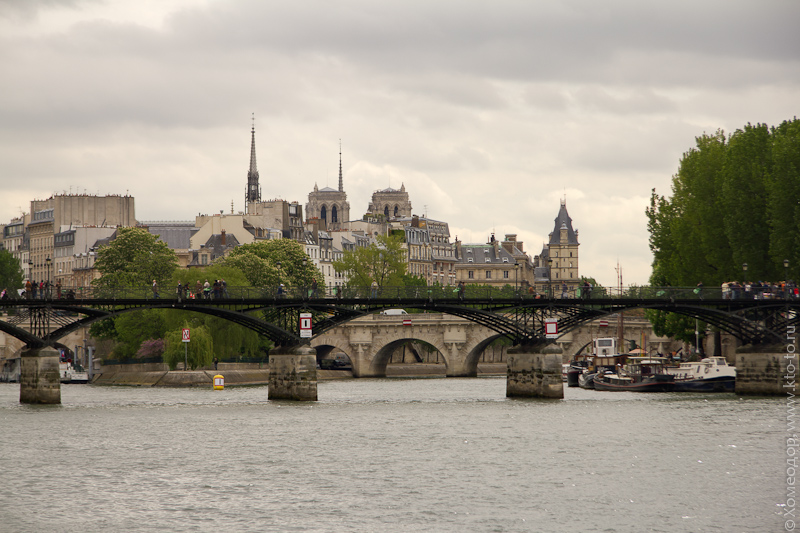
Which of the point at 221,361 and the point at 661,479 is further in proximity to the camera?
the point at 221,361

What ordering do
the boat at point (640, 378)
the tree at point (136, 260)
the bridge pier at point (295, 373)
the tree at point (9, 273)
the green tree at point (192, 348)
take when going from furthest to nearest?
the tree at point (9, 273) → the tree at point (136, 260) → the green tree at point (192, 348) → the boat at point (640, 378) → the bridge pier at point (295, 373)

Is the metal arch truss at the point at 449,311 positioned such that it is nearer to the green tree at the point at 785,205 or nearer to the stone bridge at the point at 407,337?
the green tree at the point at 785,205

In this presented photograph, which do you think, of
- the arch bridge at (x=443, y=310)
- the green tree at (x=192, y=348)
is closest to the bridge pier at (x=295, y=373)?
the arch bridge at (x=443, y=310)

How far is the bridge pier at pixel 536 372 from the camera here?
71.9m

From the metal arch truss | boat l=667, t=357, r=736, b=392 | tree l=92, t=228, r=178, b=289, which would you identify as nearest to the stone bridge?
tree l=92, t=228, r=178, b=289

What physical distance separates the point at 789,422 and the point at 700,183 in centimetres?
3178

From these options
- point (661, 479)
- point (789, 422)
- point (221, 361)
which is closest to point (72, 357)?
point (221, 361)

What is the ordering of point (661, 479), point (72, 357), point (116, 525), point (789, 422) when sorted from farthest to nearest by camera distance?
1. point (72, 357)
2. point (789, 422)
3. point (661, 479)
4. point (116, 525)

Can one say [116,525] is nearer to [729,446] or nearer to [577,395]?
[729,446]

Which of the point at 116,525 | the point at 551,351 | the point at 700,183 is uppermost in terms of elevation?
the point at 700,183

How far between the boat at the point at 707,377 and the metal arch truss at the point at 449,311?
14.7 feet

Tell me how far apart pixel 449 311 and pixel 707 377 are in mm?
18616

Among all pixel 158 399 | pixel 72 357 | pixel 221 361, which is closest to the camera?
pixel 158 399

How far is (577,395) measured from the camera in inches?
3263
